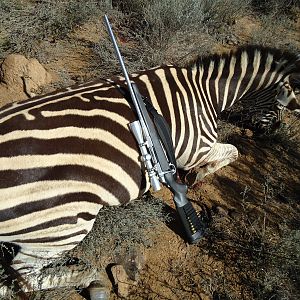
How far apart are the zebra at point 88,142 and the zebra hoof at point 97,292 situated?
71mm

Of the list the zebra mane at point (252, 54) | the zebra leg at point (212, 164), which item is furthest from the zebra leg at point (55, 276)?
the zebra mane at point (252, 54)

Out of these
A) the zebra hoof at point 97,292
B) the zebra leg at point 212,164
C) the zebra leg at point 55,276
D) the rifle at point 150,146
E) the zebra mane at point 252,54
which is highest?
the zebra mane at point 252,54

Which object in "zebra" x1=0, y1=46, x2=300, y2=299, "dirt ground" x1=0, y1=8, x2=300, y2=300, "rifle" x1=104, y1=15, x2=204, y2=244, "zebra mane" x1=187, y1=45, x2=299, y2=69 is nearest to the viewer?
"zebra" x1=0, y1=46, x2=300, y2=299

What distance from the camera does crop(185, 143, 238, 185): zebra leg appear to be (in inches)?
131

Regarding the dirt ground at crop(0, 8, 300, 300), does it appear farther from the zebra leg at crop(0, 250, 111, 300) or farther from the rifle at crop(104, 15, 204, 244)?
the rifle at crop(104, 15, 204, 244)

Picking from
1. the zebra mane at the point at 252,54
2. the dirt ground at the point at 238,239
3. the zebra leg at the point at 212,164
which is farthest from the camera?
the zebra leg at the point at 212,164

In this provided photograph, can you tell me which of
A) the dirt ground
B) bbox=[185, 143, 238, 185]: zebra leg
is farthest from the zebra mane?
the dirt ground

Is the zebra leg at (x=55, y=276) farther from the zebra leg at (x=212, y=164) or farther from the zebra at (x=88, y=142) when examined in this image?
the zebra leg at (x=212, y=164)

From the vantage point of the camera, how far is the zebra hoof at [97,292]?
2.67 metres

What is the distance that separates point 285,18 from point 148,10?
2.22 meters

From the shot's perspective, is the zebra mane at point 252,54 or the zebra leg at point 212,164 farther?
the zebra leg at point 212,164

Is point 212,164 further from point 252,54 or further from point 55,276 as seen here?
point 55,276

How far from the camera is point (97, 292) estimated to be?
2.68 m

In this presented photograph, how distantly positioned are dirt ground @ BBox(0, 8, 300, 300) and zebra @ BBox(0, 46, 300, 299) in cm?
48
